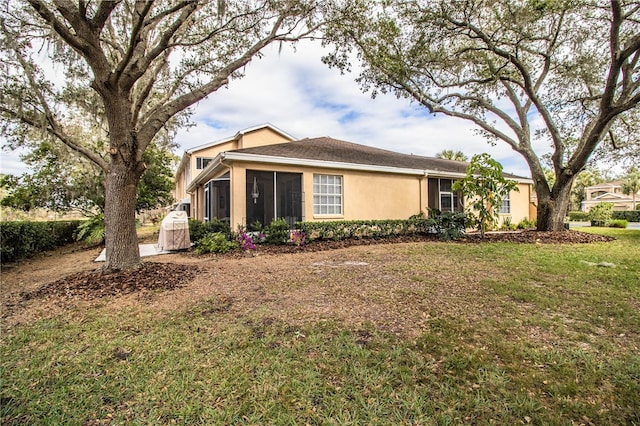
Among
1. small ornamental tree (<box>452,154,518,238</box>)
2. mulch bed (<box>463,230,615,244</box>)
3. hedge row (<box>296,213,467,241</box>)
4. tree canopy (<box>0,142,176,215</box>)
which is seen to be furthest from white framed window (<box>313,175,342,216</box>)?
tree canopy (<box>0,142,176,215</box>)

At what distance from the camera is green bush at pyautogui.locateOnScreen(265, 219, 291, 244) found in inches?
377

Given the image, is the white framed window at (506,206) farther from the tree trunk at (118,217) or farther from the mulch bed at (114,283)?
the tree trunk at (118,217)

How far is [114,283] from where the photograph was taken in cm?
524

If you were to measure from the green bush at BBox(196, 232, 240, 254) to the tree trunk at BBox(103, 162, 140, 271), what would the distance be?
2.88 m

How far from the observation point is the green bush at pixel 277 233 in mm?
9578

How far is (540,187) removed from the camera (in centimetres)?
1321

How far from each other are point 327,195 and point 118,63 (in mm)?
7422

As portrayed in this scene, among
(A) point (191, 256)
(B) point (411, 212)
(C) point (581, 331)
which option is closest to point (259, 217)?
(A) point (191, 256)

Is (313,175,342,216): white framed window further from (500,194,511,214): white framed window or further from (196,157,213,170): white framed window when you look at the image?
(196,157,213,170): white framed window

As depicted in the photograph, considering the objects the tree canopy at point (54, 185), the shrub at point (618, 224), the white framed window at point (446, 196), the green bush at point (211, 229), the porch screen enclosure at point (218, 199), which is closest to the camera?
the green bush at point (211, 229)

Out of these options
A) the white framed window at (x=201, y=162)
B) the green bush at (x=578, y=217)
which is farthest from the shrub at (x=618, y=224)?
the white framed window at (x=201, y=162)

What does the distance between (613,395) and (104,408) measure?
382 cm

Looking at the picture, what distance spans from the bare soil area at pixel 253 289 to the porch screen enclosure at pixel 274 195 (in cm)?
357

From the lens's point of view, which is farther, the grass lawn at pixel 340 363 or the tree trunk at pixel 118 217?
the tree trunk at pixel 118 217
